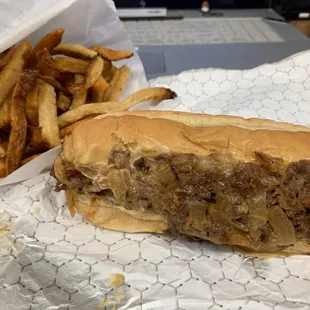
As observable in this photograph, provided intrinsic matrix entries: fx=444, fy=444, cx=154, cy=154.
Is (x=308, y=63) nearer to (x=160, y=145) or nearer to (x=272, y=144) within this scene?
(x=272, y=144)

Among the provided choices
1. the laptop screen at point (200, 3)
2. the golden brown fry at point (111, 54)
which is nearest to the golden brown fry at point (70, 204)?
the golden brown fry at point (111, 54)

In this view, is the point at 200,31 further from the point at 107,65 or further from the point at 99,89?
the point at 99,89

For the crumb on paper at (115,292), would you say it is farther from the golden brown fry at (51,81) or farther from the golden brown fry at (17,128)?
the golden brown fry at (51,81)

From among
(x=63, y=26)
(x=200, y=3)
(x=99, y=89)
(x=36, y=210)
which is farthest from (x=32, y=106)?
(x=200, y=3)

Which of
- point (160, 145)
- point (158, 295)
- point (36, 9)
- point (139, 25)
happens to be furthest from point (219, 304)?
point (139, 25)

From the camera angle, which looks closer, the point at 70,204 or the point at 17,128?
the point at 70,204

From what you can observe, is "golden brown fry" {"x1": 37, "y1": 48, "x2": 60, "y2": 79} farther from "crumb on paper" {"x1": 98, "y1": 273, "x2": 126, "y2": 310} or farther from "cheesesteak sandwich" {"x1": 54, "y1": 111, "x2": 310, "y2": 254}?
"crumb on paper" {"x1": 98, "y1": 273, "x2": 126, "y2": 310}

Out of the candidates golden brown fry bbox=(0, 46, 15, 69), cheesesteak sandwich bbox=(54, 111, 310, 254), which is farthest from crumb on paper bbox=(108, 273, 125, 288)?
golden brown fry bbox=(0, 46, 15, 69)
